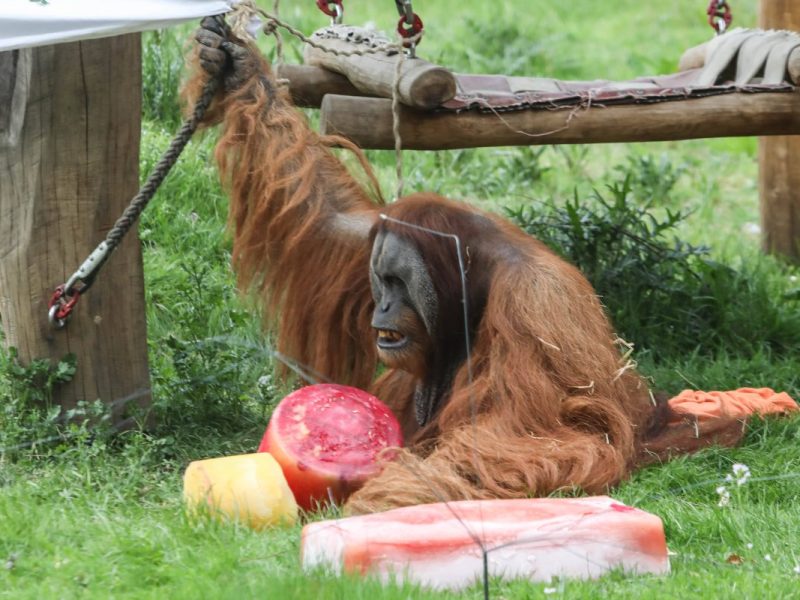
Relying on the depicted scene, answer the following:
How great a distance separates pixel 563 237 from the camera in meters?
5.62

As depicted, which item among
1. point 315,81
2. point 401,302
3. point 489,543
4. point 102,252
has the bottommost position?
point 489,543

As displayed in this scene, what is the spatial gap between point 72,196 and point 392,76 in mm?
1132

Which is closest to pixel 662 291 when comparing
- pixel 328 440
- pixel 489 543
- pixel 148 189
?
pixel 328 440

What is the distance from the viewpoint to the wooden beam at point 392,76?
412 centimetres

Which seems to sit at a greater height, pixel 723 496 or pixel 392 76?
pixel 392 76

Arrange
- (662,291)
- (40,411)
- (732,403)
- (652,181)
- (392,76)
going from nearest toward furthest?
(40,411)
(392,76)
(732,403)
(662,291)
(652,181)

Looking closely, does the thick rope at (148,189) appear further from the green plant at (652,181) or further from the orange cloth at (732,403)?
the green plant at (652,181)

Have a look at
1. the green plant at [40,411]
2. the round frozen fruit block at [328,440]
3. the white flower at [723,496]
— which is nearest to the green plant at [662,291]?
the white flower at [723,496]

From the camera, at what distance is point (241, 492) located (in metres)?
3.19

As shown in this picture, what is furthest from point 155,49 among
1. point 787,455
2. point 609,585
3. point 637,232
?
point 609,585

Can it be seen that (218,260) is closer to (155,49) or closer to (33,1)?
(155,49)

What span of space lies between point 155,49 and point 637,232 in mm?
2448

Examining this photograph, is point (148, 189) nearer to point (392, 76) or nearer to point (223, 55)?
point (223, 55)

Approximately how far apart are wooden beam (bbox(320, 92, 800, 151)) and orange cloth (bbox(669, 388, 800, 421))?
35.7 inches
